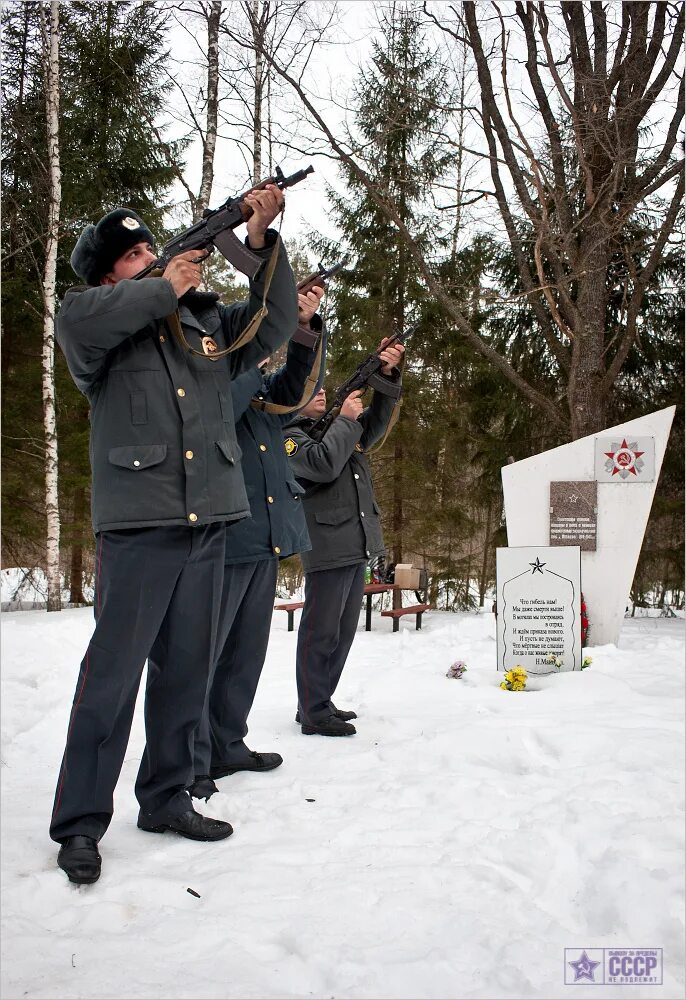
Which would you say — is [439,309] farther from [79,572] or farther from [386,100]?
[79,572]

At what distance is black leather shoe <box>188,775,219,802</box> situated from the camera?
9.24 feet

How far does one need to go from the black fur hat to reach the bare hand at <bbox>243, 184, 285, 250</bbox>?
1.09 feet

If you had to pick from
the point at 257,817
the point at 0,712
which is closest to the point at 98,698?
the point at 257,817

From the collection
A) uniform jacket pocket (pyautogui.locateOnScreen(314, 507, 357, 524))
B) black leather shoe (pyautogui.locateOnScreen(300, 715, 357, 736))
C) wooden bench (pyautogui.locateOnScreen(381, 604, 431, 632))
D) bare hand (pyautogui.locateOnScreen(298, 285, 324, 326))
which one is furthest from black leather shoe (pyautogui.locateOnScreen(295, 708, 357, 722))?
wooden bench (pyautogui.locateOnScreen(381, 604, 431, 632))

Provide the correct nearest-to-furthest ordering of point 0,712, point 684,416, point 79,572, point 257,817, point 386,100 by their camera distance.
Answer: point 257,817, point 0,712, point 684,416, point 386,100, point 79,572

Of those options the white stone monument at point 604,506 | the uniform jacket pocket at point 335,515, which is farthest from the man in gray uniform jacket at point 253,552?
the white stone monument at point 604,506

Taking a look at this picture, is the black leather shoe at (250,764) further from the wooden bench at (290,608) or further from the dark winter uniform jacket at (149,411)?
the wooden bench at (290,608)

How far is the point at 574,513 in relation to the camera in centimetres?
696

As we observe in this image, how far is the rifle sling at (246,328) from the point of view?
2.49 metres

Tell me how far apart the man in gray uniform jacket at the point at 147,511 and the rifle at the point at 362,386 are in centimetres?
162

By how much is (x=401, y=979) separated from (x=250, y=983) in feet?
1.05

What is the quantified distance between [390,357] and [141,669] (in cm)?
252

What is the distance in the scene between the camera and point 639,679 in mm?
5090

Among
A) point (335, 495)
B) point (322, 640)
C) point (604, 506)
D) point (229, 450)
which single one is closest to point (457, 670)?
point (322, 640)
